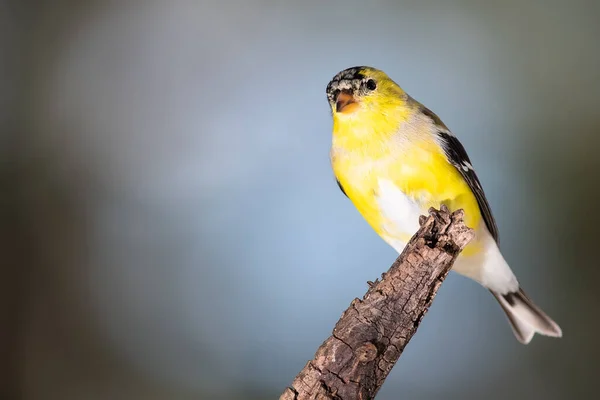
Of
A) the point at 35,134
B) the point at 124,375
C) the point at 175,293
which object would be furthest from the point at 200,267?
the point at 35,134

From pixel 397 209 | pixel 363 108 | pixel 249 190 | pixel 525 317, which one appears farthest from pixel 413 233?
pixel 249 190

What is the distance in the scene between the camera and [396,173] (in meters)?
1.11

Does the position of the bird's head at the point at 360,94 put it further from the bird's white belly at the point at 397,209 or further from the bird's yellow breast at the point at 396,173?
the bird's white belly at the point at 397,209

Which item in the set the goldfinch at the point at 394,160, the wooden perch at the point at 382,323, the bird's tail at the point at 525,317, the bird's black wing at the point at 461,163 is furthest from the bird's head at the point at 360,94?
the bird's tail at the point at 525,317

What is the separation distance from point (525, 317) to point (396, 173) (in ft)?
1.84

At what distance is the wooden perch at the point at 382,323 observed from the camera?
716 millimetres

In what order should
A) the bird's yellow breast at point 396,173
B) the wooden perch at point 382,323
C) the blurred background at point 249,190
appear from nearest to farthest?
the wooden perch at point 382,323 < the bird's yellow breast at point 396,173 < the blurred background at point 249,190

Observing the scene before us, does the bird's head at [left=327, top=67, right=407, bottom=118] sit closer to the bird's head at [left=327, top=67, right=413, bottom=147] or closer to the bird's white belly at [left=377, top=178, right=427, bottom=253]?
the bird's head at [left=327, top=67, right=413, bottom=147]

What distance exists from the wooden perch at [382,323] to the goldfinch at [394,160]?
0.92 feet

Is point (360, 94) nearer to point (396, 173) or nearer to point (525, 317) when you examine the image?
point (396, 173)

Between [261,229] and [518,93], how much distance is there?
2.93 feet

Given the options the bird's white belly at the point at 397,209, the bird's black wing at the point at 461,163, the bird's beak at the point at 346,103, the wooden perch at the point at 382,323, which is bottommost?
the wooden perch at the point at 382,323

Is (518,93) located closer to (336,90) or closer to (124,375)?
(336,90)

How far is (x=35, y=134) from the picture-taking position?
178cm
